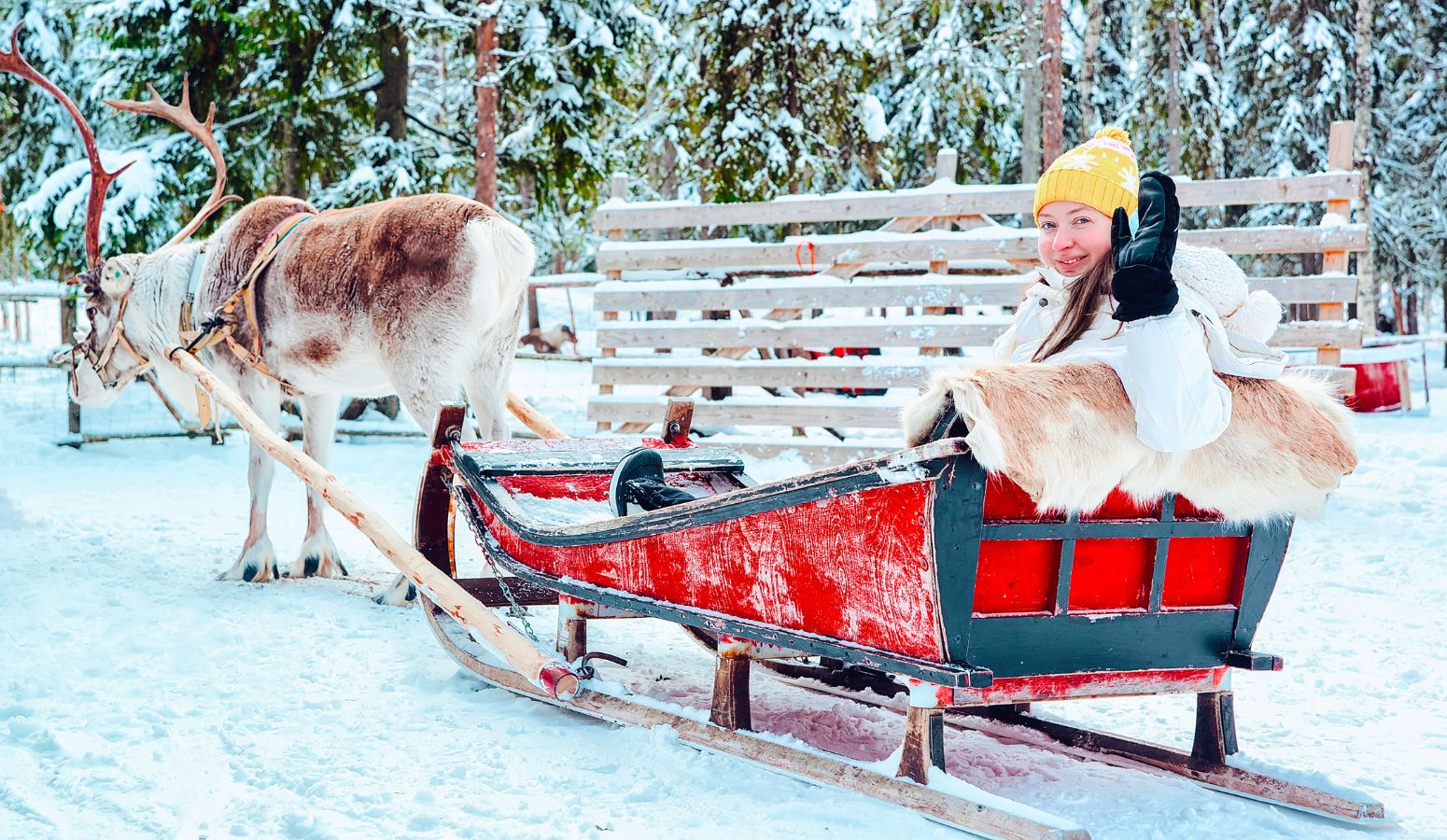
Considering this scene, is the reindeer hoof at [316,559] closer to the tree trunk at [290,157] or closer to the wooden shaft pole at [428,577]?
the wooden shaft pole at [428,577]

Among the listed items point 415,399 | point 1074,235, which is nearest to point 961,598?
point 1074,235

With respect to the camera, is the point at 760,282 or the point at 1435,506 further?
the point at 760,282

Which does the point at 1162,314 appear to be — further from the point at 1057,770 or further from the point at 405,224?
the point at 405,224

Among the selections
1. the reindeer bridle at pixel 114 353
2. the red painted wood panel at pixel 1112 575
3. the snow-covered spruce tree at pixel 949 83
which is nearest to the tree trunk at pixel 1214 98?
the snow-covered spruce tree at pixel 949 83

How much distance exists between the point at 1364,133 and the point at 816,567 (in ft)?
58.3

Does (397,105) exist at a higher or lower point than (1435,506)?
higher

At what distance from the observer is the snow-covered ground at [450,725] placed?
108 inches

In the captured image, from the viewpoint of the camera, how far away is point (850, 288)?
29.0 feet

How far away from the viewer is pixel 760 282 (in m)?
9.15

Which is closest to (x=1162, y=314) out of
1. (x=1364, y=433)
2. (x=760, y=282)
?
(x=760, y=282)

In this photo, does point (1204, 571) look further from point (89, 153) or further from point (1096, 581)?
point (89, 153)

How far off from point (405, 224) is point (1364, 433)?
983 centimetres

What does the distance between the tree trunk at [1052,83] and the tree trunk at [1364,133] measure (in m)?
5.77

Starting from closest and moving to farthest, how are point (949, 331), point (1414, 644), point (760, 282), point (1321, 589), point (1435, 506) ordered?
point (1414, 644) → point (1321, 589) → point (1435, 506) → point (949, 331) → point (760, 282)
